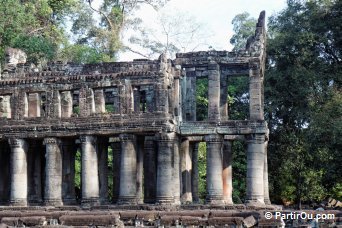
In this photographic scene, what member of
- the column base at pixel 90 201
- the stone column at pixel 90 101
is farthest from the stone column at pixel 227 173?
the stone column at pixel 90 101

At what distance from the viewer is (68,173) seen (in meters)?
39.4

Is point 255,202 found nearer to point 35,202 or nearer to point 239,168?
point 35,202

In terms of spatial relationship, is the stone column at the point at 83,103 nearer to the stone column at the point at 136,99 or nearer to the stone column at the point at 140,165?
the stone column at the point at 136,99

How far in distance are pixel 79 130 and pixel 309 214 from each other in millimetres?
15168

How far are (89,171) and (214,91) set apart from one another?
825cm

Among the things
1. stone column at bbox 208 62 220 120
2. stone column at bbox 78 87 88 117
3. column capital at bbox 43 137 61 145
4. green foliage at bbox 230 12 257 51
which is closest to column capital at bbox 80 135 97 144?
stone column at bbox 78 87 88 117

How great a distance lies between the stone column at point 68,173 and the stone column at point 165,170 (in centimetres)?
626

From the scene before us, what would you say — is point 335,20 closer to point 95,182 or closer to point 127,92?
point 127,92

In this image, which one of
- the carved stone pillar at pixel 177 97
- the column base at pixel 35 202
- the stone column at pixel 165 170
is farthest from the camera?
the column base at pixel 35 202

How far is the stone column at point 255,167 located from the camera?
36.0 metres

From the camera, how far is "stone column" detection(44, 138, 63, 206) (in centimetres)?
3703

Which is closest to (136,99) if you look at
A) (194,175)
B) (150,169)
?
(150,169)

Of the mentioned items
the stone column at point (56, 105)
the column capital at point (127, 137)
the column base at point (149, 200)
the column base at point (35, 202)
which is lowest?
the column base at point (35, 202)

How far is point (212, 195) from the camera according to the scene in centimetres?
3653
